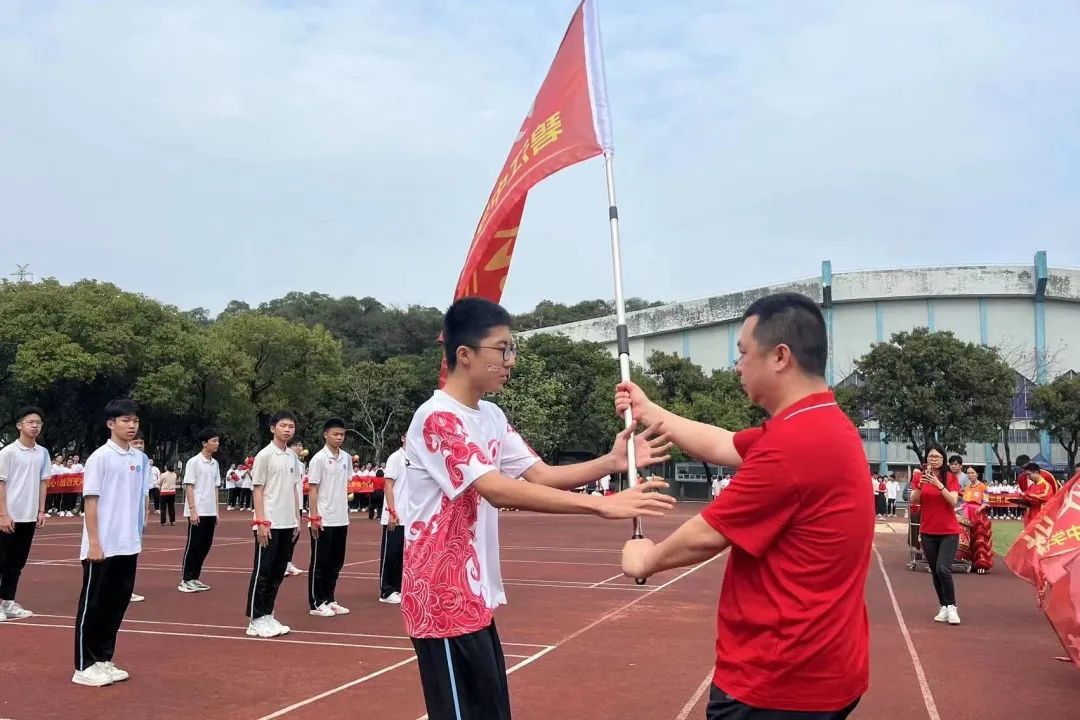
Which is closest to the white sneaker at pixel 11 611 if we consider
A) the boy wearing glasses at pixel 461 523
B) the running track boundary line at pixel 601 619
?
the running track boundary line at pixel 601 619

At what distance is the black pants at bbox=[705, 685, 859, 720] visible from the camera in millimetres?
2359

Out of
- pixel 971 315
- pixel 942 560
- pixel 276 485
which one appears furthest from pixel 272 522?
pixel 971 315

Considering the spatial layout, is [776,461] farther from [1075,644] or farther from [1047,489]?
[1047,489]

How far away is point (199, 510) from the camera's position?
11281 millimetres

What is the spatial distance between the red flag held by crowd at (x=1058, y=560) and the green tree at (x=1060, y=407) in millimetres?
36616

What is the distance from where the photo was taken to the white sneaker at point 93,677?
6.02 metres

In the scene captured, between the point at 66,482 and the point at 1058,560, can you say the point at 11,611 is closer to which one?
the point at 1058,560

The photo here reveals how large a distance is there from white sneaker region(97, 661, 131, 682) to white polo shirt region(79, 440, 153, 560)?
2.36 feet

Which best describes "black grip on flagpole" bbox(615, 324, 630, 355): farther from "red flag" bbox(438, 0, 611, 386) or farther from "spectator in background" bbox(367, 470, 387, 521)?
"spectator in background" bbox(367, 470, 387, 521)

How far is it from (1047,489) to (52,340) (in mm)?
29033

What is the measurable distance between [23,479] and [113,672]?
12.0ft

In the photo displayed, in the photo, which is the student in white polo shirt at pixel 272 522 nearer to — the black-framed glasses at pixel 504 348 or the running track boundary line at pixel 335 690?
the running track boundary line at pixel 335 690

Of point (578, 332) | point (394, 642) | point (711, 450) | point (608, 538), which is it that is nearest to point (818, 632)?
point (711, 450)

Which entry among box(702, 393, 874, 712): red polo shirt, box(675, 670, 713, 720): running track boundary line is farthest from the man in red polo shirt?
box(675, 670, 713, 720): running track boundary line
